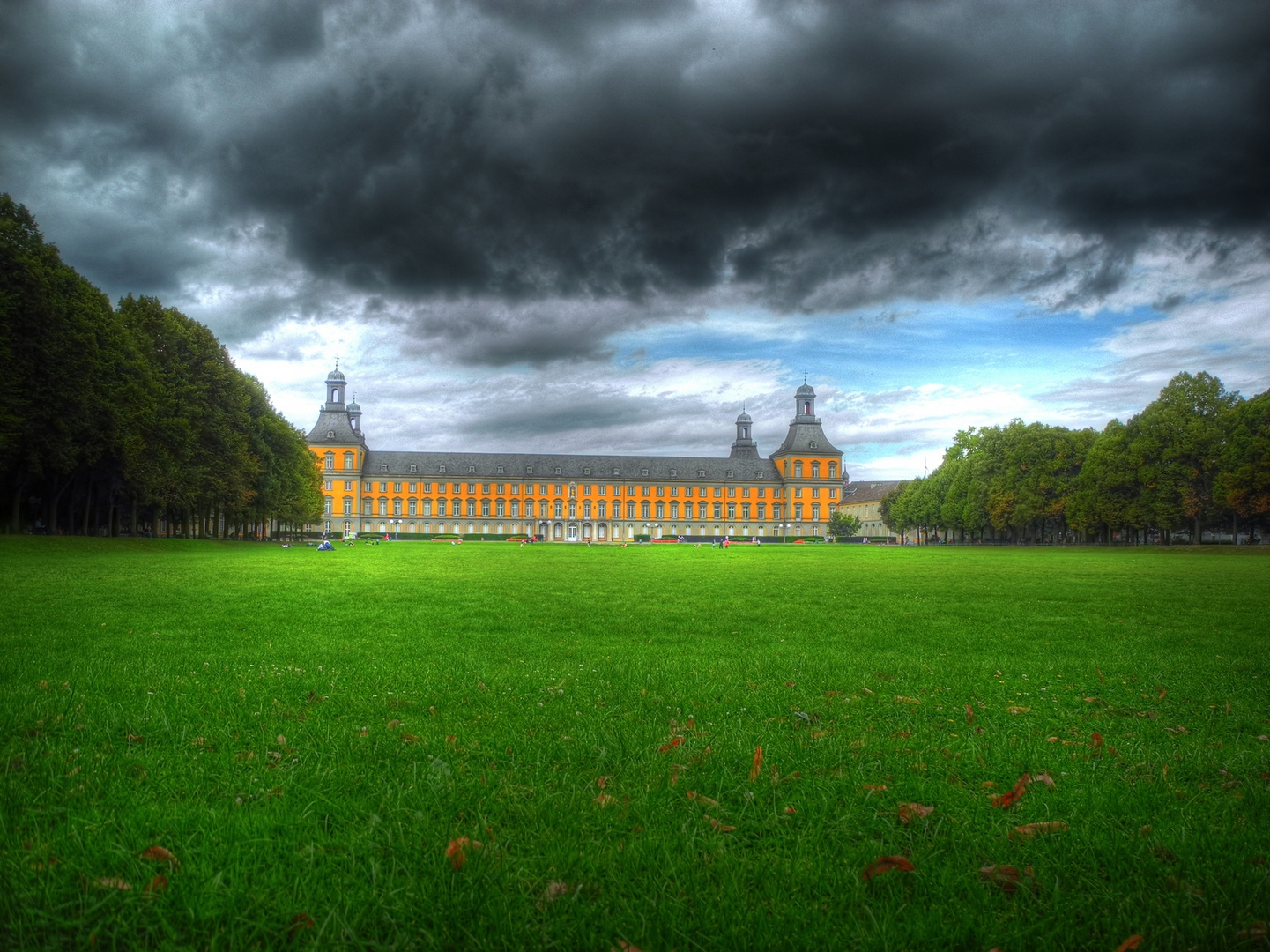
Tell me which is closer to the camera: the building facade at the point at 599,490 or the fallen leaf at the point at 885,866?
the fallen leaf at the point at 885,866

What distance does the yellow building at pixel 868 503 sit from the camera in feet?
484

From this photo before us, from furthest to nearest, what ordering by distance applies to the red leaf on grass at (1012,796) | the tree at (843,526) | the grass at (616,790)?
the tree at (843,526), the red leaf on grass at (1012,796), the grass at (616,790)

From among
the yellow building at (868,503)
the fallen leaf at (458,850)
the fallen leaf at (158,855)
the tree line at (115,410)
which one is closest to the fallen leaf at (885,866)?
the fallen leaf at (458,850)

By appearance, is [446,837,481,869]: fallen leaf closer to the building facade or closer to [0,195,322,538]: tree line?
[0,195,322,538]: tree line

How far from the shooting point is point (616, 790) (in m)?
3.93

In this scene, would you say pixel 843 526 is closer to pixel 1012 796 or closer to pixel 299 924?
pixel 1012 796

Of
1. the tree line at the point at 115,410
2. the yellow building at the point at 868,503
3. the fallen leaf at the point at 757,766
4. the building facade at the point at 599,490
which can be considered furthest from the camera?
the yellow building at the point at 868,503

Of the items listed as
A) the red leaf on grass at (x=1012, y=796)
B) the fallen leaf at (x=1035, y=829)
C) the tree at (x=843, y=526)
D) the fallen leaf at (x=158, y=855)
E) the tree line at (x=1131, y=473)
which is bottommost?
the tree at (x=843, y=526)

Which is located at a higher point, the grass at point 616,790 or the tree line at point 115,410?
the tree line at point 115,410

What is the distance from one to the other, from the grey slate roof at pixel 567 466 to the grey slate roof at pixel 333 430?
5.15 m

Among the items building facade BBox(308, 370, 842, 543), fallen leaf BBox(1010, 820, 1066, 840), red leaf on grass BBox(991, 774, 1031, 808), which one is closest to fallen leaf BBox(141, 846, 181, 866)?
fallen leaf BBox(1010, 820, 1066, 840)

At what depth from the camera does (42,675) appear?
6516 millimetres

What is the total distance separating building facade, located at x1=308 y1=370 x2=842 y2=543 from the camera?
126 m

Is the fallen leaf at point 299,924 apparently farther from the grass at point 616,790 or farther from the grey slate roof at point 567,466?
the grey slate roof at point 567,466
